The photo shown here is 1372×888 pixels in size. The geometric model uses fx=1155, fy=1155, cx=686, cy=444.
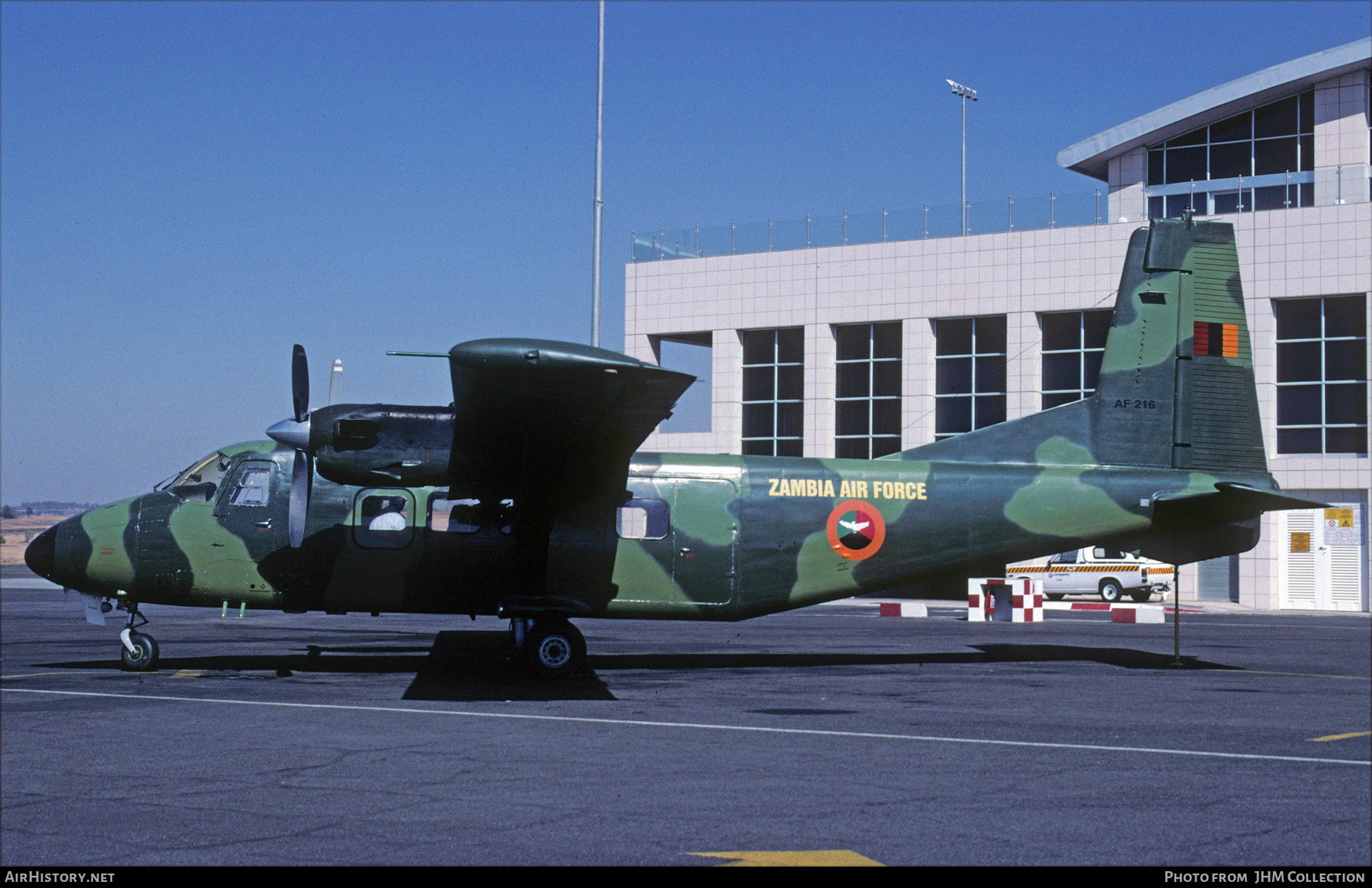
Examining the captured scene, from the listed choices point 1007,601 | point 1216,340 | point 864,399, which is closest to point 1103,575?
point 1007,601

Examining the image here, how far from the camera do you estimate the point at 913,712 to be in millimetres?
11695

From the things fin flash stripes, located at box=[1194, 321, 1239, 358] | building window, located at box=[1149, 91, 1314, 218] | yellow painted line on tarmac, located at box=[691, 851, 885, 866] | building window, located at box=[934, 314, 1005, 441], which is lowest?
yellow painted line on tarmac, located at box=[691, 851, 885, 866]

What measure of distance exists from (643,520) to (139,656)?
662 centimetres

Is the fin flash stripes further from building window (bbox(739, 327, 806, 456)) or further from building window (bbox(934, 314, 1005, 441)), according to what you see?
building window (bbox(739, 327, 806, 456))

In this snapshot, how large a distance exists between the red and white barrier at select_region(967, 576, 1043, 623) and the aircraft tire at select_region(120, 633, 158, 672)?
59.4 ft

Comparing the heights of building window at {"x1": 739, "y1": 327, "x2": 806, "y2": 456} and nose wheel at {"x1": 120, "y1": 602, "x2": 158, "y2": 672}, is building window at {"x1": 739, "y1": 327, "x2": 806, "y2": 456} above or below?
above

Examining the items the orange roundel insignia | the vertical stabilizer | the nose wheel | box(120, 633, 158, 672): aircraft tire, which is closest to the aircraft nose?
the nose wheel

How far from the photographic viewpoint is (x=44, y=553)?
14.6 metres

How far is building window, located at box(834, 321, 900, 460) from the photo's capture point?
4275 cm

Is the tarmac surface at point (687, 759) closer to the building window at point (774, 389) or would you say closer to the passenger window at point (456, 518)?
the passenger window at point (456, 518)

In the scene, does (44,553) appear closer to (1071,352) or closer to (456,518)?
(456,518)

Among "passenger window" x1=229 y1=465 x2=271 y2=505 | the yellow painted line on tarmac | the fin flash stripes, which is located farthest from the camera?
the fin flash stripes

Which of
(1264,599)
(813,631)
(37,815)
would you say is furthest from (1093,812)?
(1264,599)

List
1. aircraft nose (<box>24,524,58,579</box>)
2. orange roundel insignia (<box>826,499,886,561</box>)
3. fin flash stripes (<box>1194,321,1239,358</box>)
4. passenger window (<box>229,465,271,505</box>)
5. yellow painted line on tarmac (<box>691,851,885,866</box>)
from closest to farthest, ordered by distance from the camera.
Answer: yellow painted line on tarmac (<box>691,851,885,866</box>) < aircraft nose (<box>24,524,58,579</box>) < passenger window (<box>229,465,271,505</box>) < orange roundel insignia (<box>826,499,886,561</box>) < fin flash stripes (<box>1194,321,1239,358</box>)
